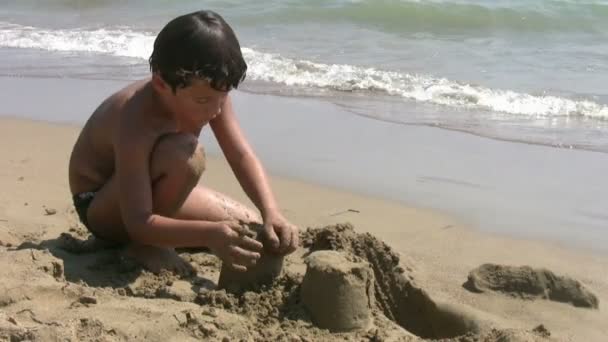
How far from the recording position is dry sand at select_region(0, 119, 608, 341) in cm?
226

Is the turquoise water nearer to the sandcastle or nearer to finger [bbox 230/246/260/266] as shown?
the sandcastle

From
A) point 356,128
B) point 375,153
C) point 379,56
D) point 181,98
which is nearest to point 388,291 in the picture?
point 181,98

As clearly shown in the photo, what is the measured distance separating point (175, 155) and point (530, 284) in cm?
132

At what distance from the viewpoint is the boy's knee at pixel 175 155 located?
261 cm

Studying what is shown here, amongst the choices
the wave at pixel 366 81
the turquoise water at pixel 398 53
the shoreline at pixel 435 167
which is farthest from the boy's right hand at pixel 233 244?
the wave at pixel 366 81

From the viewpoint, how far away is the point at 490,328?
2.46 m

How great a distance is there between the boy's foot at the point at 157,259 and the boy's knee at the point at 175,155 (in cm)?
34

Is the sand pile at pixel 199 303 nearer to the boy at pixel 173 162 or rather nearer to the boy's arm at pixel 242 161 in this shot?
the boy at pixel 173 162

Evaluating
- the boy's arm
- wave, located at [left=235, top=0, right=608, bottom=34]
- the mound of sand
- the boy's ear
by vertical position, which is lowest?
the mound of sand

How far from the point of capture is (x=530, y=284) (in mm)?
2820

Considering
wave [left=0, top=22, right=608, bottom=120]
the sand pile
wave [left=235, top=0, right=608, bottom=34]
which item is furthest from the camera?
wave [left=235, top=0, right=608, bottom=34]

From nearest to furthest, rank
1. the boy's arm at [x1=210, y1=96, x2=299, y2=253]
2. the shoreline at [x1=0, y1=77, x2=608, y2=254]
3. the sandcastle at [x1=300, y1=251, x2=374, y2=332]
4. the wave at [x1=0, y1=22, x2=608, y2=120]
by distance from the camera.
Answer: the sandcastle at [x1=300, y1=251, x2=374, y2=332] < the boy's arm at [x1=210, y1=96, x2=299, y2=253] < the shoreline at [x1=0, y1=77, x2=608, y2=254] < the wave at [x1=0, y1=22, x2=608, y2=120]

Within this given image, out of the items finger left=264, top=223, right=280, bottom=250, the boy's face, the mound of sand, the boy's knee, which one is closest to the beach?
the mound of sand

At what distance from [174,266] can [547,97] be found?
427cm
